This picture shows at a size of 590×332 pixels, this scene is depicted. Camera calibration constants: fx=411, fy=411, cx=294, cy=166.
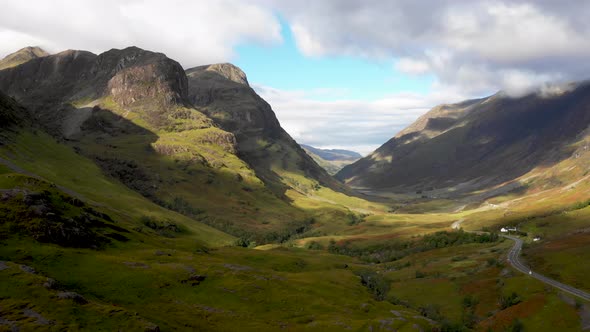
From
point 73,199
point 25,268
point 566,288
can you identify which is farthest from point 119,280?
point 566,288

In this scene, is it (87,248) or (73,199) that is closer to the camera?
(87,248)

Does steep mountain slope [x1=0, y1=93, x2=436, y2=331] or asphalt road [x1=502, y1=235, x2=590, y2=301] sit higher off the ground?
steep mountain slope [x1=0, y1=93, x2=436, y2=331]

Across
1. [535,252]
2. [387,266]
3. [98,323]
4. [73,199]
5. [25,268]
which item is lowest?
[387,266]

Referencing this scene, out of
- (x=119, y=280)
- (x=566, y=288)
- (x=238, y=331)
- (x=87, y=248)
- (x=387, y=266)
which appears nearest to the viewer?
(x=238, y=331)

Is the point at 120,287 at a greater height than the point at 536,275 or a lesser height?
greater

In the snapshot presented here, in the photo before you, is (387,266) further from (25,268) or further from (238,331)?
(25,268)

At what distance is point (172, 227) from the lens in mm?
196500

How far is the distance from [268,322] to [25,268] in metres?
36.4

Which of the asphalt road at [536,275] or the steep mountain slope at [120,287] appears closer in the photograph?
the steep mountain slope at [120,287]

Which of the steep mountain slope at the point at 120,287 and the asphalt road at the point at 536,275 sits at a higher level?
the steep mountain slope at the point at 120,287

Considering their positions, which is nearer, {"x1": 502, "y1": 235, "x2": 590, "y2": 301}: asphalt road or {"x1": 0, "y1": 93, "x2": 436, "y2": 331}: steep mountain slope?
{"x1": 0, "y1": 93, "x2": 436, "y2": 331}: steep mountain slope

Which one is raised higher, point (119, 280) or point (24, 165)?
point (24, 165)

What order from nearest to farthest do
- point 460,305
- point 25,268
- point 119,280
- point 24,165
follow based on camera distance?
point 25,268 → point 119,280 → point 460,305 → point 24,165

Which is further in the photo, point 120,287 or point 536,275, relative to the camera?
point 536,275
